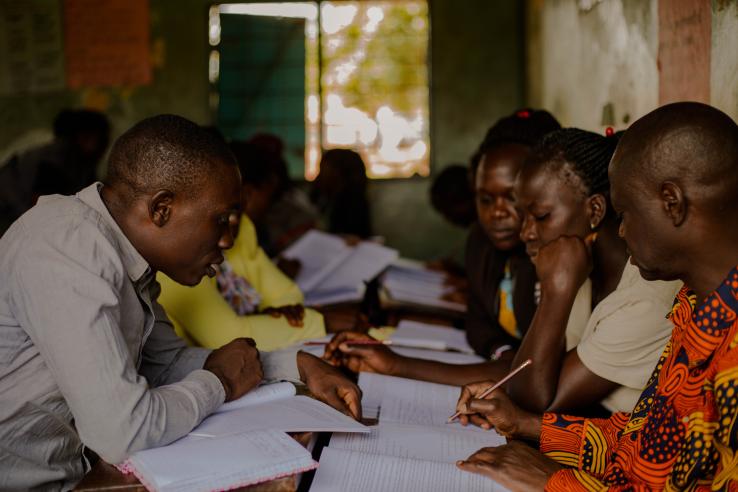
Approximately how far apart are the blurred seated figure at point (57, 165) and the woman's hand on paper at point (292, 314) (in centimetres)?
232

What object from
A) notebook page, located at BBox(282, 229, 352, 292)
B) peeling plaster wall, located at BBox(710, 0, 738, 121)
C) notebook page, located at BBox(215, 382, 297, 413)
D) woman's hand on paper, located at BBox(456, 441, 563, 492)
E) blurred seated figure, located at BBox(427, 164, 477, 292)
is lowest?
notebook page, located at BBox(282, 229, 352, 292)

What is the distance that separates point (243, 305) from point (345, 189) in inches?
117

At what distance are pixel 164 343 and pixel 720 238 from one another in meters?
1.26

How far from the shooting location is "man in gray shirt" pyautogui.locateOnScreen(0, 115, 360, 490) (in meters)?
1.24

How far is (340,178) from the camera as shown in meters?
5.61

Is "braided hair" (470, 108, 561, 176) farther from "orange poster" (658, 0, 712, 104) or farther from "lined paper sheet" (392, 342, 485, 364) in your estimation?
"lined paper sheet" (392, 342, 485, 364)

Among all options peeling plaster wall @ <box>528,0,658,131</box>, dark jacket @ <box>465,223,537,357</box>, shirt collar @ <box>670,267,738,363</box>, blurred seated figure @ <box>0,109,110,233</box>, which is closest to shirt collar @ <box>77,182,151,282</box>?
shirt collar @ <box>670,267,738,363</box>

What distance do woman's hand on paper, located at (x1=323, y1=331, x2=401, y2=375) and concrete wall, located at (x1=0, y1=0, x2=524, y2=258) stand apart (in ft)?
15.1

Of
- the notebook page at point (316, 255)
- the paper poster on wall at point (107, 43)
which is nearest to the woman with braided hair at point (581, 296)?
the notebook page at point (316, 255)

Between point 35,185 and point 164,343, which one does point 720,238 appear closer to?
point 164,343

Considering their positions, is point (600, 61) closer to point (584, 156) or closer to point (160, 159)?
point (584, 156)

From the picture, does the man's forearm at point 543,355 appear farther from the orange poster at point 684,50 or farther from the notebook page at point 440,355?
the orange poster at point 684,50

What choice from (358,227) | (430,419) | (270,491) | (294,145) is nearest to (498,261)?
(430,419)

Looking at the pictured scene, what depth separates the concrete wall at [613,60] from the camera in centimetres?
182
